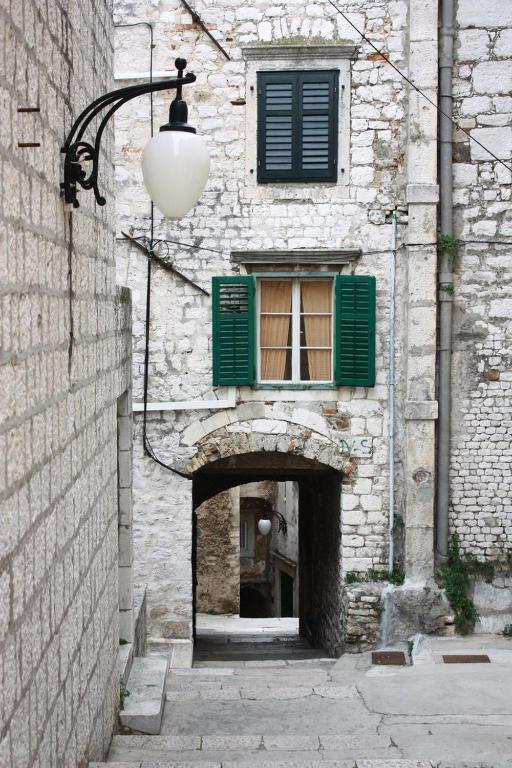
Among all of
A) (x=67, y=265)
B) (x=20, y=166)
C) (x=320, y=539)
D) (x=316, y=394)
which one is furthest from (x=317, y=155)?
(x=20, y=166)

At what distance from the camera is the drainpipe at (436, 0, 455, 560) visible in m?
10.2

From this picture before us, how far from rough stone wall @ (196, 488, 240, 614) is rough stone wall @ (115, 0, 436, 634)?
882 cm

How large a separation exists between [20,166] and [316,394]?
7.56 m

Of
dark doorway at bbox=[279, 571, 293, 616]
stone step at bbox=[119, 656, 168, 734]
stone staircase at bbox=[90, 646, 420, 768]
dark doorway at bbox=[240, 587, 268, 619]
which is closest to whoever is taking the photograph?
stone staircase at bbox=[90, 646, 420, 768]

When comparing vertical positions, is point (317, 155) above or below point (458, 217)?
above

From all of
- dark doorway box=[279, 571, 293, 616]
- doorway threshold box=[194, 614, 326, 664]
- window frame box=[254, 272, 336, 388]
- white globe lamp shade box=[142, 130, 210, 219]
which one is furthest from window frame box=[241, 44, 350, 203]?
dark doorway box=[279, 571, 293, 616]

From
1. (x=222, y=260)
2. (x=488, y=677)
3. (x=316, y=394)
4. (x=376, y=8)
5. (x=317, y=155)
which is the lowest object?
(x=488, y=677)

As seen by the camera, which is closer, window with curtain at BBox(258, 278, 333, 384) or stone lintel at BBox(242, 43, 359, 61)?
stone lintel at BBox(242, 43, 359, 61)

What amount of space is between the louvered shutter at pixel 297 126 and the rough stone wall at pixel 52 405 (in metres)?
4.81

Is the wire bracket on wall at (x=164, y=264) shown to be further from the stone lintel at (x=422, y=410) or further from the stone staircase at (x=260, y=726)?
the stone staircase at (x=260, y=726)

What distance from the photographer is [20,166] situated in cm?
318

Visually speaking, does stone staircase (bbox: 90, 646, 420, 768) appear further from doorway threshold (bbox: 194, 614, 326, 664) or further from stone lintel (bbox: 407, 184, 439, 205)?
stone lintel (bbox: 407, 184, 439, 205)

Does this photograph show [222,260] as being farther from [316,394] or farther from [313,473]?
[313,473]

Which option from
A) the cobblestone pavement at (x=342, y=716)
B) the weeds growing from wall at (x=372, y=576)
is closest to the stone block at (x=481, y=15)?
the weeds growing from wall at (x=372, y=576)
